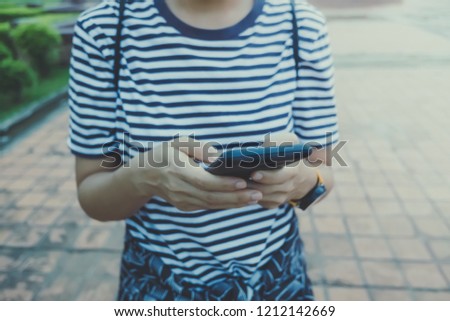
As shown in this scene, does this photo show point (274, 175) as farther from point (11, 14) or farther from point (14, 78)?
point (11, 14)

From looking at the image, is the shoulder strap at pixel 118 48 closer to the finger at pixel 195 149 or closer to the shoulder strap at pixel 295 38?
the finger at pixel 195 149

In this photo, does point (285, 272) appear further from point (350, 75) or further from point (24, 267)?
point (350, 75)

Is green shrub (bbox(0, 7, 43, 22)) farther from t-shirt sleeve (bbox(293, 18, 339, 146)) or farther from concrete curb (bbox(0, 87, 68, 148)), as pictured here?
t-shirt sleeve (bbox(293, 18, 339, 146))

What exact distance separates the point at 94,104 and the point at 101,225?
2532 millimetres

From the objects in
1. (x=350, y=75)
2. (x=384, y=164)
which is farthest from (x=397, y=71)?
(x=384, y=164)

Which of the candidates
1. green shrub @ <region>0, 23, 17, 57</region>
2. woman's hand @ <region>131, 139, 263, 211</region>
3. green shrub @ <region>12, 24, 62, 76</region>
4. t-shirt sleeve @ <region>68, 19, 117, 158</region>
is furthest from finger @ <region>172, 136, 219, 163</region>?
green shrub @ <region>12, 24, 62, 76</region>

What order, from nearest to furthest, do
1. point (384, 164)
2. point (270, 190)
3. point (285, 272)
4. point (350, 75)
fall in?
point (270, 190), point (285, 272), point (384, 164), point (350, 75)

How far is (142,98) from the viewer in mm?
1001

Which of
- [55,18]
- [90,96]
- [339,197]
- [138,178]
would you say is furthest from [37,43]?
[138,178]

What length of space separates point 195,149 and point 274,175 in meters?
0.18

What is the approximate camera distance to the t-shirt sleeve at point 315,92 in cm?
103

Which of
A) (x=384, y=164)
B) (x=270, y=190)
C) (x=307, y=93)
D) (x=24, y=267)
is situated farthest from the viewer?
(x=384, y=164)

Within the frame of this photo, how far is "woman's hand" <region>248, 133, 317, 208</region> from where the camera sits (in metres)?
0.91

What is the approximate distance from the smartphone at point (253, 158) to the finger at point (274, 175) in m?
0.02
